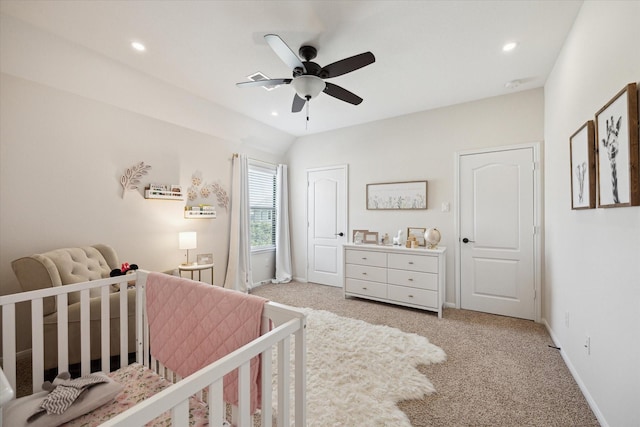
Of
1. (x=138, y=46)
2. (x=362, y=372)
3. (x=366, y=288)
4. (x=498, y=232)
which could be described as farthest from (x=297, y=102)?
(x=498, y=232)

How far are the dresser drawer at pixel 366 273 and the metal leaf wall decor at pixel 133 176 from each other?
2.92 meters

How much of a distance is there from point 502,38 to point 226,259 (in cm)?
418

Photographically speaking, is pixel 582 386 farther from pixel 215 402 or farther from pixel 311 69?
pixel 311 69

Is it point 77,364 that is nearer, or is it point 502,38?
point 77,364

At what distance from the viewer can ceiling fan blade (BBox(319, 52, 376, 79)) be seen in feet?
6.30

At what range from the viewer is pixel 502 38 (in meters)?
2.23

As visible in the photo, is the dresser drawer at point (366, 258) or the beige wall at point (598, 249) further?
the dresser drawer at point (366, 258)

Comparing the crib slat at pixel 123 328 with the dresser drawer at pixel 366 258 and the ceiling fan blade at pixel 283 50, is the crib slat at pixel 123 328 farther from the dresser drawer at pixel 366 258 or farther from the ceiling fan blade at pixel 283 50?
the dresser drawer at pixel 366 258

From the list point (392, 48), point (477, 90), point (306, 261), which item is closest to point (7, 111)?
point (392, 48)

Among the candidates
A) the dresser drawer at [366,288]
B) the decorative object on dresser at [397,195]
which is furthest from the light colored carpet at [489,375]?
the decorative object on dresser at [397,195]

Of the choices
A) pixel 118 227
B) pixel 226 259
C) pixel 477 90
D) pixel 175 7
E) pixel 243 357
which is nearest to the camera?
pixel 243 357

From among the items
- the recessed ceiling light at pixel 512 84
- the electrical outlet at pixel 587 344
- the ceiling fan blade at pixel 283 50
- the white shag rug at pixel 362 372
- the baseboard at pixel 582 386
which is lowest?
the white shag rug at pixel 362 372

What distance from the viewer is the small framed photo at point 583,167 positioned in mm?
1659

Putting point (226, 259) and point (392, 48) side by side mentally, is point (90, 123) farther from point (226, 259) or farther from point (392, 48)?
point (392, 48)
